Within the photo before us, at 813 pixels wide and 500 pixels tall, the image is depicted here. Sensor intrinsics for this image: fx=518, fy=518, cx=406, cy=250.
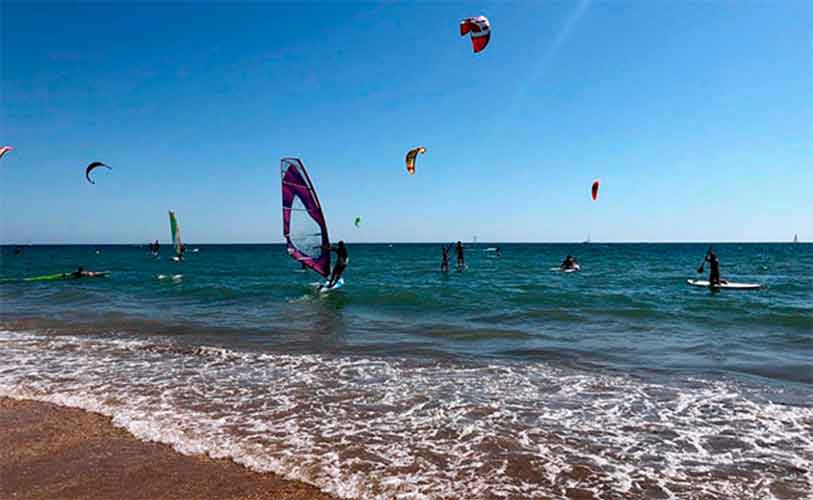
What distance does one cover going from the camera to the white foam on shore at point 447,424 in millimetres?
3793

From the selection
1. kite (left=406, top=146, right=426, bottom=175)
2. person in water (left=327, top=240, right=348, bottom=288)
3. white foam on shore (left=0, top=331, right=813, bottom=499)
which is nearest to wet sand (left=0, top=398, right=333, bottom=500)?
white foam on shore (left=0, top=331, right=813, bottom=499)

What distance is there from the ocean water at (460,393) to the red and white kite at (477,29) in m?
5.86

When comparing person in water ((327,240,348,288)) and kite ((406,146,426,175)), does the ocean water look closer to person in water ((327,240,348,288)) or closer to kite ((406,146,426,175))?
person in water ((327,240,348,288))

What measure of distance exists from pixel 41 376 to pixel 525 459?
630 cm

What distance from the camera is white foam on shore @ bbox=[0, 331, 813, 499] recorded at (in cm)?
379

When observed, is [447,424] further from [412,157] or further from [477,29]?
[412,157]

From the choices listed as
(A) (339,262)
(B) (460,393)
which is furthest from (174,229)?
(B) (460,393)

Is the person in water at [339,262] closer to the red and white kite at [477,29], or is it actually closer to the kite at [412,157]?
the kite at [412,157]

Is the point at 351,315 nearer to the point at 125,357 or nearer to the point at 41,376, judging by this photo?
the point at 125,357

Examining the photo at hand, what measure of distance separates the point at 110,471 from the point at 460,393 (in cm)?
356

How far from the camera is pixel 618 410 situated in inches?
213

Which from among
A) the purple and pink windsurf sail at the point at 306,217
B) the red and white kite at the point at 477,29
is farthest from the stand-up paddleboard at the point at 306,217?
the red and white kite at the point at 477,29

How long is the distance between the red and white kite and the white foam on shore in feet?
21.3

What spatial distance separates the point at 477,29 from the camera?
10.6 m
